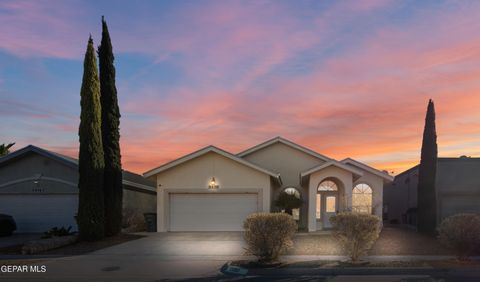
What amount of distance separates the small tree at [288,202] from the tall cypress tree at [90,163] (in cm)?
1030

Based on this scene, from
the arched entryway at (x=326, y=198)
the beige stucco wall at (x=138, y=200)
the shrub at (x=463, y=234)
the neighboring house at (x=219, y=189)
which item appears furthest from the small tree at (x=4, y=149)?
the shrub at (x=463, y=234)

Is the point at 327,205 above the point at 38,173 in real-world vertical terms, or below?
below

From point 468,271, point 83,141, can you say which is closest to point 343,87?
point 468,271

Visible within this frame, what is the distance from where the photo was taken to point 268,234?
→ 11625 mm

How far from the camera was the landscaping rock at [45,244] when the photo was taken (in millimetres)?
14305

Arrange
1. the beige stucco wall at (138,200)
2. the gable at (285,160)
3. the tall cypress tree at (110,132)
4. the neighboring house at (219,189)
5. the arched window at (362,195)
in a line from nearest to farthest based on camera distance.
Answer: the tall cypress tree at (110,132), the neighboring house at (219,189), the arched window at (362,195), the gable at (285,160), the beige stucco wall at (138,200)

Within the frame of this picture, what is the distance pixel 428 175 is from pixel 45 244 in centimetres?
1777

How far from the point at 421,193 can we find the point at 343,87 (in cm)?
703

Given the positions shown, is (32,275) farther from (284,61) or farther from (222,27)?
(284,61)

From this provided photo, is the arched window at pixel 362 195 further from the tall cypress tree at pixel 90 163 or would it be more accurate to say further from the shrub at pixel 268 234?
the tall cypress tree at pixel 90 163

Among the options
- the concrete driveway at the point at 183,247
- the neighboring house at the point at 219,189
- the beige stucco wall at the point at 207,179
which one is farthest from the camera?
the beige stucco wall at the point at 207,179

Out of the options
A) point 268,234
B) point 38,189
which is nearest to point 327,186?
point 268,234

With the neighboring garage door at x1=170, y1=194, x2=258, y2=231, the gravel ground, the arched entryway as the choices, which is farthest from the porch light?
the arched entryway

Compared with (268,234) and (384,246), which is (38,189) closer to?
(268,234)
